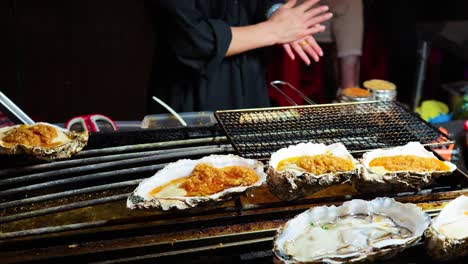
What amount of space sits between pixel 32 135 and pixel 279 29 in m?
1.79

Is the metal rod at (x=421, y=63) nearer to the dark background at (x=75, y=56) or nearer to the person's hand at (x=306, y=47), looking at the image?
the dark background at (x=75, y=56)

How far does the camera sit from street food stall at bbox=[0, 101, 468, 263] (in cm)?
160

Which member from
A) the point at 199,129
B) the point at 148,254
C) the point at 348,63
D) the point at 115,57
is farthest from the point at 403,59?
the point at 148,254

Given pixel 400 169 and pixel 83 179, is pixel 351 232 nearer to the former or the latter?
pixel 400 169

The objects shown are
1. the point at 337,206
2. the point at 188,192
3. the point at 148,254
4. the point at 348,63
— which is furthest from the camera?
the point at 348,63

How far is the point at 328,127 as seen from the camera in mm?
2381

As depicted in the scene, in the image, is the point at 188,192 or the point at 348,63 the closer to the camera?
the point at 188,192

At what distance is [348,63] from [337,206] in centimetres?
361

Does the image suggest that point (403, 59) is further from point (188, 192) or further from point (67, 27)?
point (188, 192)

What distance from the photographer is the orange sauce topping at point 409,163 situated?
1951 millimetres

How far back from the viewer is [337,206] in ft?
5.70

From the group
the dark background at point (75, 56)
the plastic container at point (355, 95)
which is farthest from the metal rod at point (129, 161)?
the dark background at point (75, 56)

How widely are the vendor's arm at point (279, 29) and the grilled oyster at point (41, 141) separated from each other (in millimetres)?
1410

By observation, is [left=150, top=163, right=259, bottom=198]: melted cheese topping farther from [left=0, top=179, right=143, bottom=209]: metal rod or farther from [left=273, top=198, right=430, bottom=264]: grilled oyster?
[left=273, top=198, right=430, bottom=264]: grilled oyster
